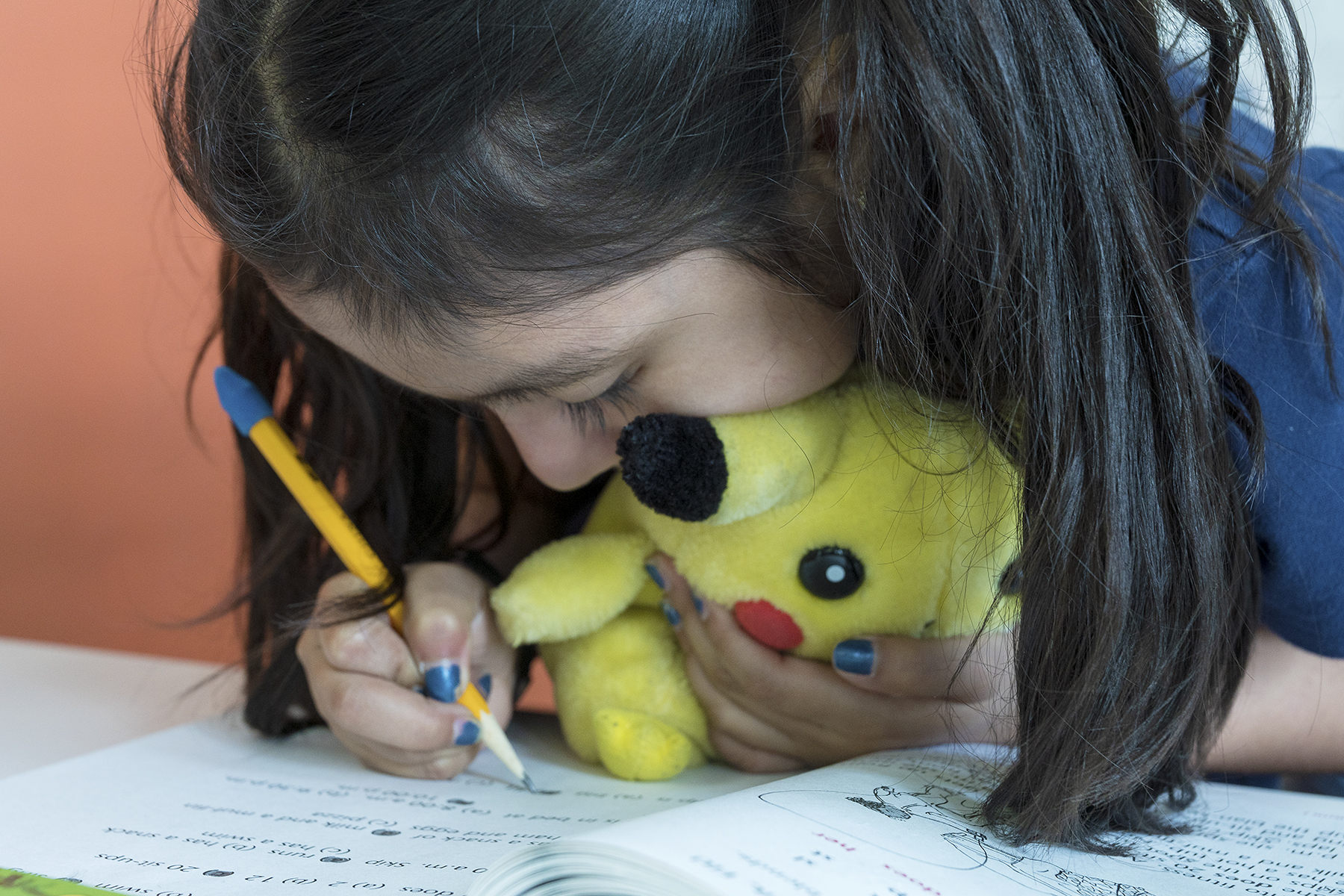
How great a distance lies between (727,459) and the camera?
488 millimetres

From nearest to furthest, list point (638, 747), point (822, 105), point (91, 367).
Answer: point (822, 105) → point (638, 747) → point (91, 367)

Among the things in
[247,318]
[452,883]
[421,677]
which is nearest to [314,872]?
[452,883]

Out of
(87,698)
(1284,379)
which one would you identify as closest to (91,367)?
(87,698)

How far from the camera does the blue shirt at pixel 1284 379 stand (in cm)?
48

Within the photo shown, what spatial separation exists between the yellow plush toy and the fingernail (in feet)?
0.16

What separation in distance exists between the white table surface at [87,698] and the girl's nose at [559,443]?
0.30 metres

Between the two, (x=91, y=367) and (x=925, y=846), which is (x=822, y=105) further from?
(x=91, y=367)

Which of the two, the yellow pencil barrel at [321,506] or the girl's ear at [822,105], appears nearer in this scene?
the girl's ear at [822,105]

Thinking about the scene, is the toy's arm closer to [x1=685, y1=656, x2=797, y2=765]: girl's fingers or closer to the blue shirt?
[x1=685, y1=656, x2=797, y2=765]: girl's fingers

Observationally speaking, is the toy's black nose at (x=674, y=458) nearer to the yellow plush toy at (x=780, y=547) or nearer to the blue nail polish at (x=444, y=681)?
the yellow plush toy at (x=780, y=547)

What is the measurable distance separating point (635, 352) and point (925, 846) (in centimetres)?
22

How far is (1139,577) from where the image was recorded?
1.40 ft

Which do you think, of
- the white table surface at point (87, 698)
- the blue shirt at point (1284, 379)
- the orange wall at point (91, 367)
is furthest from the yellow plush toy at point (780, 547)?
the orange wall at point (91, 367)

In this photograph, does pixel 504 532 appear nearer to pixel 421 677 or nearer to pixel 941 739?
pixel 421 677
